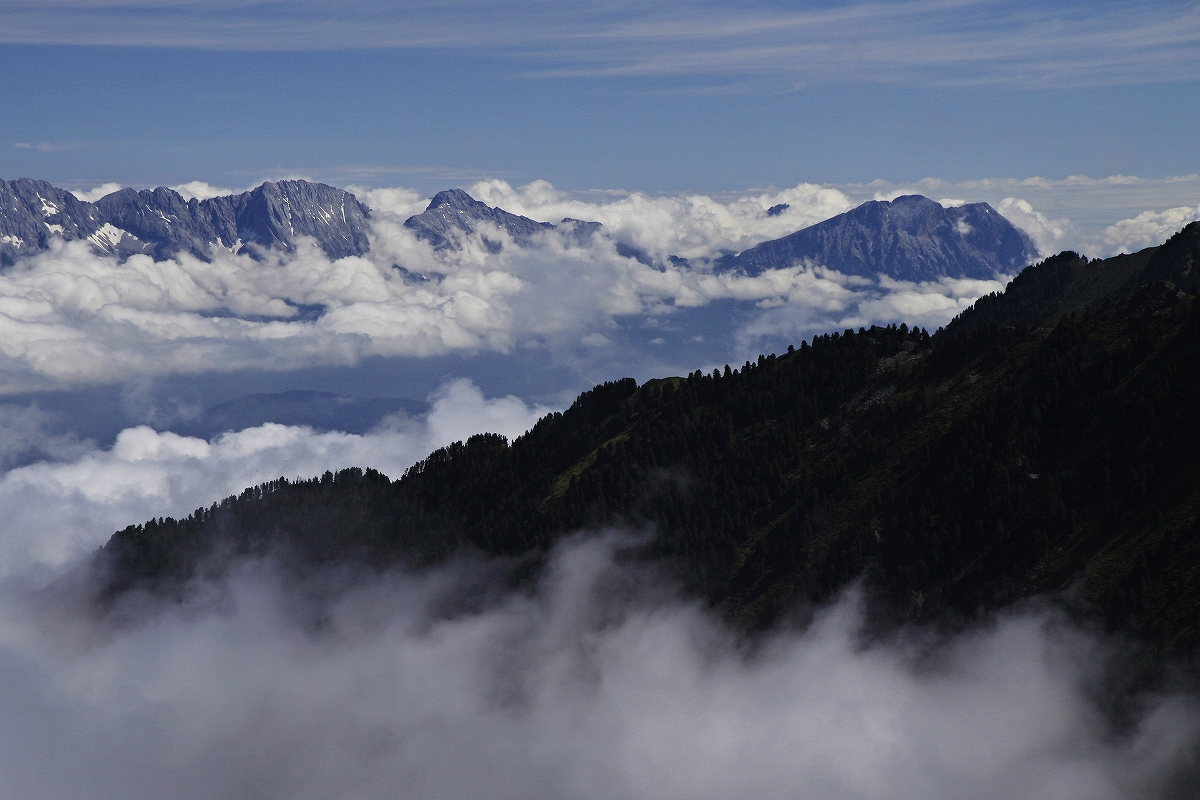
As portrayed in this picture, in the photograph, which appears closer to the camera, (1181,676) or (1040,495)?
(1181,676)

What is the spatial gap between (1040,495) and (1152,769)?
66779 mm

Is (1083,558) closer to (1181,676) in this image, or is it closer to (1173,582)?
(1173,582)

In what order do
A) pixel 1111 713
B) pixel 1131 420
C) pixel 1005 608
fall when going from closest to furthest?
pixel 1111 713 < pixel 1005 608 < pixel 1131 420

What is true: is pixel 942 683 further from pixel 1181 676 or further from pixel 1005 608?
pixel 1181 676

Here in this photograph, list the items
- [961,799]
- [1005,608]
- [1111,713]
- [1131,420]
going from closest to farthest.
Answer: [1111,713]
[961,799]
[1005,608]
[1131,420]

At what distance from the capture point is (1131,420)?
19212 cm

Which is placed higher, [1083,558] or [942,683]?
[1083,558]

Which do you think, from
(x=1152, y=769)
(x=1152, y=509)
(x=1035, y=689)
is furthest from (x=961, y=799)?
(x=1152, y=509)

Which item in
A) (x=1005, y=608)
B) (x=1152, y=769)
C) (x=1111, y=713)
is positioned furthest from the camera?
(x=1005, y=608)

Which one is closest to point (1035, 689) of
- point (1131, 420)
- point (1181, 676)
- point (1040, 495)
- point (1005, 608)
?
point (1005, 608)

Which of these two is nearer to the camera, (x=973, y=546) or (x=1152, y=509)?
(x=1152, y=509)

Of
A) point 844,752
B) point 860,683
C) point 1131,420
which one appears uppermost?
point 1131,420

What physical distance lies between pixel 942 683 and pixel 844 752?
27.1 metres

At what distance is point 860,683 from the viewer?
198375 mm
